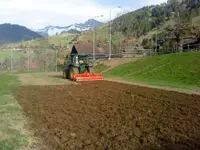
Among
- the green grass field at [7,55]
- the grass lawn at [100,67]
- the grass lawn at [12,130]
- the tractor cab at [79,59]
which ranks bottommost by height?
the grass lawn at [12,130]

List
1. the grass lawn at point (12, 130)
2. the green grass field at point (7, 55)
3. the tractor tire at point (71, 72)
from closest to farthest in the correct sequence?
the grass lawn at point (12, 130) < the tractor tire at point (71, 72) < the green grass field at point (7, 55)

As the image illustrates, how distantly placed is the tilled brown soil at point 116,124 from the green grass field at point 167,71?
11.6 meters

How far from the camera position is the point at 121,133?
716cm

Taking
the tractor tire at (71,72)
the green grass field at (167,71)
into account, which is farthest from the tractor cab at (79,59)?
the green grass field at (167,71)

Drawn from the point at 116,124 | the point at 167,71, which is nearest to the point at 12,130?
the point at 116,124

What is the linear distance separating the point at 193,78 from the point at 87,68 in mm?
9203

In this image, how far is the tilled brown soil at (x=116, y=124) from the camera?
639cm

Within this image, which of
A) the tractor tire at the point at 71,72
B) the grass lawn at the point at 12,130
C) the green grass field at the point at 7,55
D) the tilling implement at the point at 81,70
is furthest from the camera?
the green grass field at the point at 7,55

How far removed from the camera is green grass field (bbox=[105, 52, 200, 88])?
23953mm

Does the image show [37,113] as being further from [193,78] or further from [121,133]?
[193,78]

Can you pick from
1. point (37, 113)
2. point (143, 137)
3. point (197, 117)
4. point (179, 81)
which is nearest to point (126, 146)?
point (143, 137)

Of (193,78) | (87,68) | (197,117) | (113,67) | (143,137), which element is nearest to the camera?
(143,137)

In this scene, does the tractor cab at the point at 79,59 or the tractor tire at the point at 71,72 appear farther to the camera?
the tractor cab at the point at 79,59

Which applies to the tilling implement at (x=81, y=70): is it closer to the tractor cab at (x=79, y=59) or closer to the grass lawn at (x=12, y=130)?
the tractor cab at (x=79, y=59)
